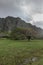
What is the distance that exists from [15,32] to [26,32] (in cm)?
476

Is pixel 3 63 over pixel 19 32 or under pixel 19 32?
under

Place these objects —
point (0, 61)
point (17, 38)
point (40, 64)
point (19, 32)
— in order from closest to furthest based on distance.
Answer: point (40, 64) → point (0, 61) → point (17, 38) → point (19, 32)

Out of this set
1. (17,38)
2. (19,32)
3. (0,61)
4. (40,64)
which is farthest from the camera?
(19,32)

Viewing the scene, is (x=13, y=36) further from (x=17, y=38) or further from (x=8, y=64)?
(x=8, y=64)

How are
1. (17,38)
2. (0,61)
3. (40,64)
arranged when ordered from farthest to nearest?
(17,38) → (0,61) → (40,64)

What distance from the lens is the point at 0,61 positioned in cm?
2766

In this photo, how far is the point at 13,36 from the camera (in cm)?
7056

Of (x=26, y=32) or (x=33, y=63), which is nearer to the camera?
(x=33, y=63)

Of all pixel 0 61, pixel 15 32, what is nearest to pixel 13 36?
pixel 15 32

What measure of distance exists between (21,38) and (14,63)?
4200 cm

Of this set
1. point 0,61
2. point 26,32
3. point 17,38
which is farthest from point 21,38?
point 0,61

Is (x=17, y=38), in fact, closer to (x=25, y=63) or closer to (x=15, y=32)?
(x=15, y=32)

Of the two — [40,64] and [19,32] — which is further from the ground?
[19,32]

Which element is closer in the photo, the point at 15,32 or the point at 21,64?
the point at 21,64
